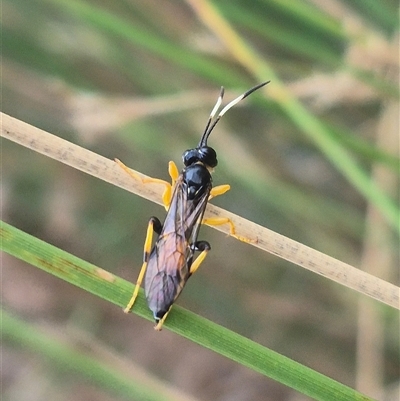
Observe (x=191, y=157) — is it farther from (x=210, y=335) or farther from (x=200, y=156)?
(x=210, y=335)

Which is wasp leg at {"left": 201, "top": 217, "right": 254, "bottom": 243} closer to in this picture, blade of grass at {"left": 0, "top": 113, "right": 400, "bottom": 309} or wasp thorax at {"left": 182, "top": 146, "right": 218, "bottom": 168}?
blade of grass at {"left": 0, "top": 113, "right": 400, "bottom": 309}

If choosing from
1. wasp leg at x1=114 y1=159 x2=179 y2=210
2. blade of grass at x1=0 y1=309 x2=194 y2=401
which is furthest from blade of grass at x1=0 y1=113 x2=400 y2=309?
blade of grass at x1=0 y1=309 x2=194 y2=401

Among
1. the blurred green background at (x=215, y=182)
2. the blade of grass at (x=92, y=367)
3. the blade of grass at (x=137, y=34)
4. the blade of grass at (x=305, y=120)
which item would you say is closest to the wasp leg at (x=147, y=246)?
the blade of grass at (x=92, y=367)

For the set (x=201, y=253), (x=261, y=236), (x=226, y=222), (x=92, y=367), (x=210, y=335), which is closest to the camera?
(x=210, y=335)

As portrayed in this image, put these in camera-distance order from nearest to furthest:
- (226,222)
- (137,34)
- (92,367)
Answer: (226,222) → (92,367) → (137,34)

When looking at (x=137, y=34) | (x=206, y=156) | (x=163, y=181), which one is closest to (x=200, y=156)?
(x=206, y=156)

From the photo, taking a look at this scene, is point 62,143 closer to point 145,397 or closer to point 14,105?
point 145,397
